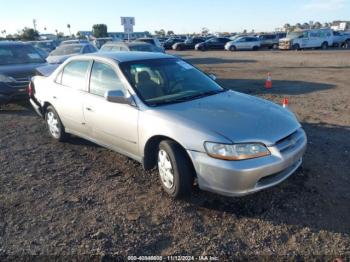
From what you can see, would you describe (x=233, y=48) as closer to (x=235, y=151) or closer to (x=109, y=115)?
(x=109, y=115)

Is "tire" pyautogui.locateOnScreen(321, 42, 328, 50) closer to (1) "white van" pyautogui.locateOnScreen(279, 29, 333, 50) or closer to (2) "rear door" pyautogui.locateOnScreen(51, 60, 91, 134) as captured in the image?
(1) "white van" pyautogui.locateOnScreen(279, 29, 333, 50)

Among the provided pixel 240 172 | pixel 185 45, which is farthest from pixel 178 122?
pixel 185 45

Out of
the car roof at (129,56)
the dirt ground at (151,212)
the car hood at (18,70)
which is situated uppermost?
the car roof at (129,56)

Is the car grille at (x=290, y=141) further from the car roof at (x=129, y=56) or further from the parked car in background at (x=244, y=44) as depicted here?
the parked car in background at (x=244, y=44)

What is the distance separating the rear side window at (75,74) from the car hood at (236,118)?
5.66ft

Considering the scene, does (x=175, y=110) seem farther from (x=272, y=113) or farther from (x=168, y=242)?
(x=168, y=242)

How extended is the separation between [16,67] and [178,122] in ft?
23.3

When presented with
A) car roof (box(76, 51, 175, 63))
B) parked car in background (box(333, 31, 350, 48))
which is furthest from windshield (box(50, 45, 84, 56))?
parked car in background (box(333, 31, 350, 48))

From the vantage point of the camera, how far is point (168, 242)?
3.35 metres

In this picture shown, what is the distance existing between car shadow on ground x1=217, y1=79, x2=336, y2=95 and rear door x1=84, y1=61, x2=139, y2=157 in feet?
21.4

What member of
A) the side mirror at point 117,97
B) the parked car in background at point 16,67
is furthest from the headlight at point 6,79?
the side mirror at point 117,97

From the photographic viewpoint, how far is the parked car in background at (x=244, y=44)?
122 feet

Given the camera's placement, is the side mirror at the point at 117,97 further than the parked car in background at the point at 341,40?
No

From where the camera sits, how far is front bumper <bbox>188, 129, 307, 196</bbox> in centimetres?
350
